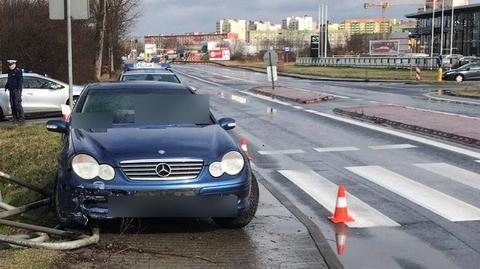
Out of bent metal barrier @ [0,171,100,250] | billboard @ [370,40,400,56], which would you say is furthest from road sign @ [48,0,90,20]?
billboard @ [370,40,400,56]

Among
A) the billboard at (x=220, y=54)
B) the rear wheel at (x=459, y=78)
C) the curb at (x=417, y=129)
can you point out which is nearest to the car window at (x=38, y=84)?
the curb at (x=417, y=129)

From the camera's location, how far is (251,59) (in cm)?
13425

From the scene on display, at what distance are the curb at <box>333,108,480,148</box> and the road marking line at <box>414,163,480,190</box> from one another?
2696 mm

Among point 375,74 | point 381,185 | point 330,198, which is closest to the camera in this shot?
point 330,198

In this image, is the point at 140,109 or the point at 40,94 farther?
the point at 40,94

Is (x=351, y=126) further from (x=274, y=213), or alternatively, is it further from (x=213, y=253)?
(x=213, y=253)

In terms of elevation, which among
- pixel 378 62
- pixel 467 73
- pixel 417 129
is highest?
pixel 378 62

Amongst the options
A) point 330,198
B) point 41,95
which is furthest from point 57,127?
point 41,95

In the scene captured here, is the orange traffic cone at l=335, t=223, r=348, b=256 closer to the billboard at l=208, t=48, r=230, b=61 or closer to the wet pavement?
the wet pavement

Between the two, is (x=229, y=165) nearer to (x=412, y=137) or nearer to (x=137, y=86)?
(x=137, y=86)

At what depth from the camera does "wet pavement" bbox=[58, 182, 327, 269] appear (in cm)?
542

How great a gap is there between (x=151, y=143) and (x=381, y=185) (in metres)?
4.17

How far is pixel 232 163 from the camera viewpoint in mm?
6066

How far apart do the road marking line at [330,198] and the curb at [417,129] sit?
481 cm
